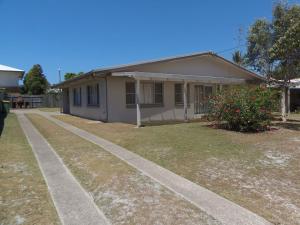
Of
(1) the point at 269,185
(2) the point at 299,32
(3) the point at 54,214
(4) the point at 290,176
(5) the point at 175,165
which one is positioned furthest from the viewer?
(2) the point at 299,32

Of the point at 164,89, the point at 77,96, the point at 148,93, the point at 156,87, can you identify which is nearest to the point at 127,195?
the point at 148,93

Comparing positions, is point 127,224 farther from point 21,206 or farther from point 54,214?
point 21,206

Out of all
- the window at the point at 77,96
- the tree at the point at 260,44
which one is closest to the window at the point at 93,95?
the window at the point at 77,96

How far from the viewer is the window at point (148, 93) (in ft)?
53.6

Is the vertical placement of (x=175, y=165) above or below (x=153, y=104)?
below

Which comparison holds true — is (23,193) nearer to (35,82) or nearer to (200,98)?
(200,98)

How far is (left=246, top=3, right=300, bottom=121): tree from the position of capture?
39.5 ft

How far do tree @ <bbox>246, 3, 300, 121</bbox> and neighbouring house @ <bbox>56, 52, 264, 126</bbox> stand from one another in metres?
2.63

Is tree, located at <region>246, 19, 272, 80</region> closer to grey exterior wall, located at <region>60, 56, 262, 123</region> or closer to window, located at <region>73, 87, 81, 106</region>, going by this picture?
grey exterior wall, located at <region>60, 56, 262, 123</region>

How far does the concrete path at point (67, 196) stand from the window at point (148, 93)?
916 centimetres

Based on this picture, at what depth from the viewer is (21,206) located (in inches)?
168

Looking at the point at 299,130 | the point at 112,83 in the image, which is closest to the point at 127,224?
the point at 299,130

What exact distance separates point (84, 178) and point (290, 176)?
4081 mm

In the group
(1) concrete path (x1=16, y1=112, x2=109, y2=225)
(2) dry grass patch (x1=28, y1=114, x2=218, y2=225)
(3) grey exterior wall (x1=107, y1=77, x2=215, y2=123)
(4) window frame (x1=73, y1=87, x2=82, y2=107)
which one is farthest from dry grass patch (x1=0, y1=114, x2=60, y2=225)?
Result: (4) window frame (x1=73, y1=87, x2=82, y2=107)
